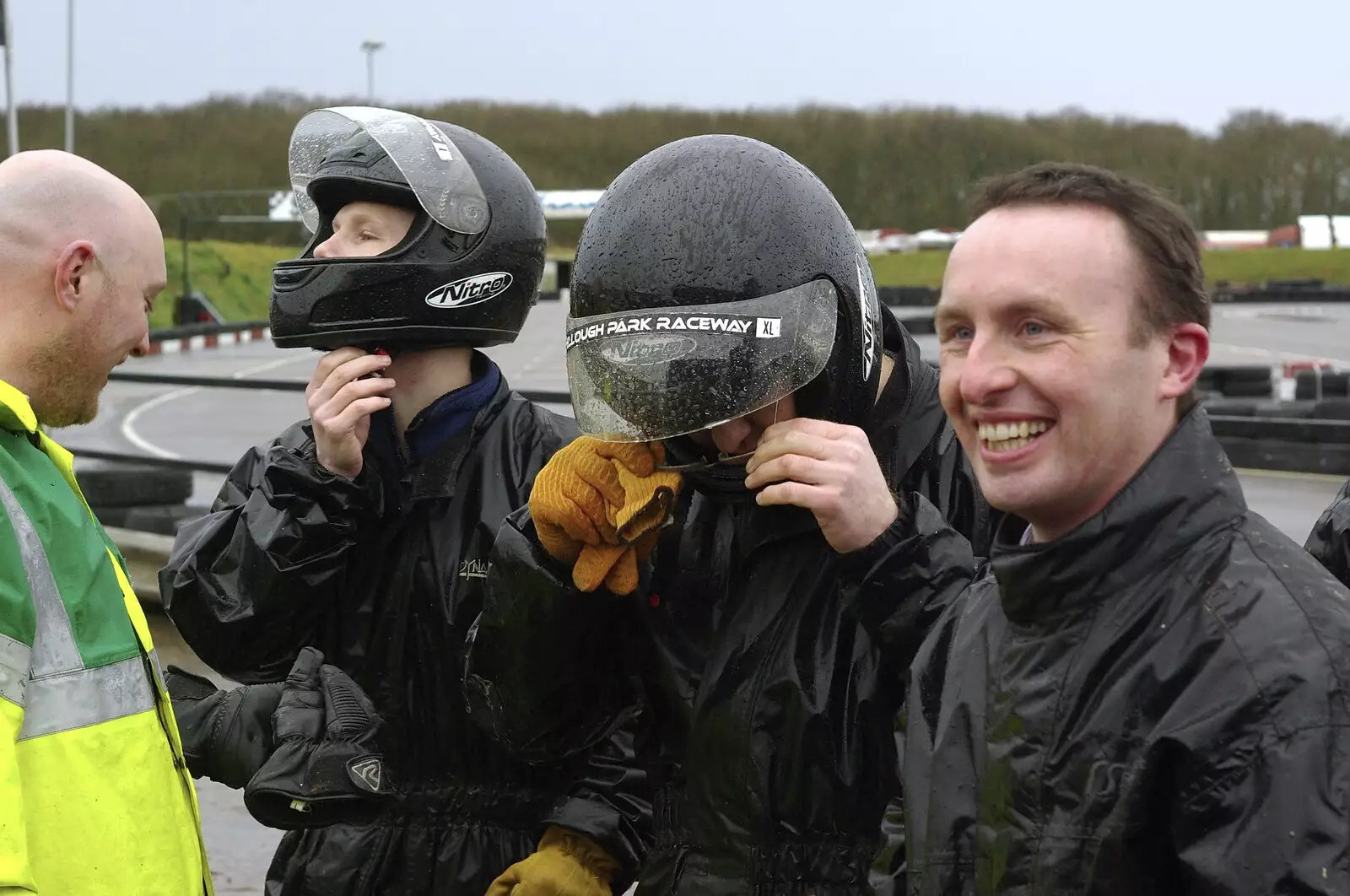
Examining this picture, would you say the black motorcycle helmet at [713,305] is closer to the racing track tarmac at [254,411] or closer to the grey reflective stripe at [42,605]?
the grey reflective stripe at [42,605]

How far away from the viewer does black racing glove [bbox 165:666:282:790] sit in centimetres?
283

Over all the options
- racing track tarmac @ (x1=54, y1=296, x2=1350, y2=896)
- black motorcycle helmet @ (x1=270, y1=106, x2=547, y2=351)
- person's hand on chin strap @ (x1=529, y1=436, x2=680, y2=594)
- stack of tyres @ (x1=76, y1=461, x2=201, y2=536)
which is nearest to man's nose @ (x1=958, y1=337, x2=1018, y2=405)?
person's hand on chin strap @ (x1=529, y1=436, x2=680, y2=594)

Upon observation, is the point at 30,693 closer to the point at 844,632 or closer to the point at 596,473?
the point at 596,473

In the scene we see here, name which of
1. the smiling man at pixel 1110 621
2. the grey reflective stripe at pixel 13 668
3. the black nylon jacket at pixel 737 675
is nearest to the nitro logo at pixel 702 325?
the black nylon jacket at pixel 737 675

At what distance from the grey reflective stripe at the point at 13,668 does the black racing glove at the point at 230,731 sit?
2.41 feet

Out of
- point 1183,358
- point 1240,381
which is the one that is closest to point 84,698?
point 1183,358

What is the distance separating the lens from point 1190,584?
1.66m

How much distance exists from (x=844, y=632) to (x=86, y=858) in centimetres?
113

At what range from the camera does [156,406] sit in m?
22.0

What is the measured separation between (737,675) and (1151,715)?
0.81 meters

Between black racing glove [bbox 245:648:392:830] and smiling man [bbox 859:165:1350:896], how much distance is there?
1050 millimetres

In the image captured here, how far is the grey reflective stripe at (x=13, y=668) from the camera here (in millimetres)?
2068

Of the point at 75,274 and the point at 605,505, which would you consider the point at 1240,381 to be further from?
the point at 75,274

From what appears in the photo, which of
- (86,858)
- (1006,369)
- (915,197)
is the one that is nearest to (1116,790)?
(1006,369)
